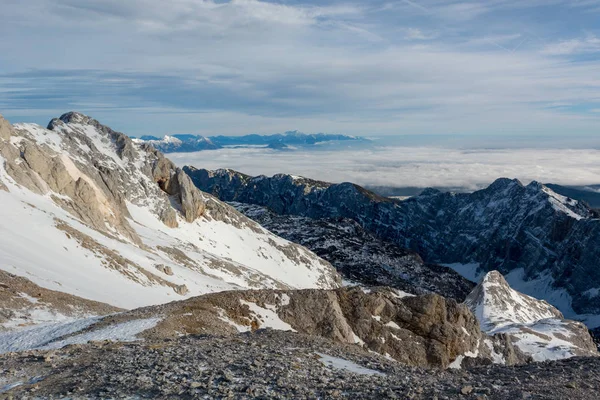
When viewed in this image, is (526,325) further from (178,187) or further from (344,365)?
(344,365)

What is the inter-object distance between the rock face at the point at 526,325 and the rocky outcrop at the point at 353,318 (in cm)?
5893

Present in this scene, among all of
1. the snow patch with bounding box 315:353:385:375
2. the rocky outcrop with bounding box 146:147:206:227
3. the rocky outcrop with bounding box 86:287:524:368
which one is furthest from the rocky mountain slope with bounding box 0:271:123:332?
the rocky outcrop with bounding box 146:147:206:227

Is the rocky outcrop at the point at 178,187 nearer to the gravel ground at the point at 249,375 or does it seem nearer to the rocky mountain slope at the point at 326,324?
the rocky mountain slope at the point at 326,324

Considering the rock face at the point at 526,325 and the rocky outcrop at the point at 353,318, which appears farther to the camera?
the rock face at the point at 526,325

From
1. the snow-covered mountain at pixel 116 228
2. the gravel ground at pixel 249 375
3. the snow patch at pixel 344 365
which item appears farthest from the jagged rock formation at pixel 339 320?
the snow-covered mountain at pixel 116 228

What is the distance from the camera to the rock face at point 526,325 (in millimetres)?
115688

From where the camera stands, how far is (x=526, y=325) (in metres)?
145

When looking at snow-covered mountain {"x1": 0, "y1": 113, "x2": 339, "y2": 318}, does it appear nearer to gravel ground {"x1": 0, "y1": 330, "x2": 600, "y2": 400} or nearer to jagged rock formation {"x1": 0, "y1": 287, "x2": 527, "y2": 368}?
jagged rock formation {"x1": 0, "y1": 287, "x2": 527, "y2": 368}

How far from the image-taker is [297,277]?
17288 centimetres

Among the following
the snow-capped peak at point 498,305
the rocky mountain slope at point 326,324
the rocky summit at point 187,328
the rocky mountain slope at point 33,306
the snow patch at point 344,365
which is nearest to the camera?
the rocky summit at point 187,328

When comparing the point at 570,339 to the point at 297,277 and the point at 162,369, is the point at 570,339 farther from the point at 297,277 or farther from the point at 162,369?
the point at 162,369

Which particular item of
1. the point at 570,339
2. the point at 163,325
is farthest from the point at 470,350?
the point at 570,339

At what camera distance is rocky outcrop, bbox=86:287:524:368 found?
3688 cm

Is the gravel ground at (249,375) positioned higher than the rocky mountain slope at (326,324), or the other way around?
the gravel ground at (249,375)
